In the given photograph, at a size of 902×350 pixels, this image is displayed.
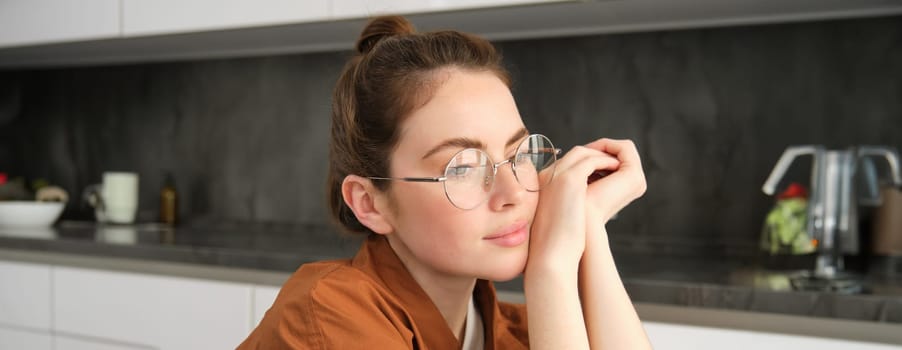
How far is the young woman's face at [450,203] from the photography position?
89 centimetres

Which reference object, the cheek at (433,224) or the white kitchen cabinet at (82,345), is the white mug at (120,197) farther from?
the cheek at (433,224)

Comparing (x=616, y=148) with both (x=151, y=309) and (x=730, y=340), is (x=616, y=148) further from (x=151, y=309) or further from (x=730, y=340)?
(x=151, y=309)

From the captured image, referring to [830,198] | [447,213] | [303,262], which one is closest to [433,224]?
[447,213]

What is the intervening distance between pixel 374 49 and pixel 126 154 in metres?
2.14

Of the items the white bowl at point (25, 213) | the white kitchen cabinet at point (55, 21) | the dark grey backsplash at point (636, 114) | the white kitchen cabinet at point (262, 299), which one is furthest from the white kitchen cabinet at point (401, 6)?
the white bowl at point (25, 213)

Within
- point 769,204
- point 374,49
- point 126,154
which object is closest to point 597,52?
point 769,204

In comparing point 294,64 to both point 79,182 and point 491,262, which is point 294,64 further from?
point 491,262

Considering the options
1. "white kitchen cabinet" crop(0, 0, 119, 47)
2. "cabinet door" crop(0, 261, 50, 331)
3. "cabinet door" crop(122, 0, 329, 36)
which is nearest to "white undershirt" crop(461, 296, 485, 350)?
"cabinet door" crop(122, 0, 329, 36)

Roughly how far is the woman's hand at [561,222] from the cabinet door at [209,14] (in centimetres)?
118

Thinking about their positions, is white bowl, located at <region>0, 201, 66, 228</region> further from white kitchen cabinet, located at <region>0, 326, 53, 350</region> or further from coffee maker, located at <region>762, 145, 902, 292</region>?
coffee maker, located at <region>762, 145, 902, 292</region>

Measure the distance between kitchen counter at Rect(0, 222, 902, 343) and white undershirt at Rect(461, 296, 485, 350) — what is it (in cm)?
54

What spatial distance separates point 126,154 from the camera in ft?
9.37

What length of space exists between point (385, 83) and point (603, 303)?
1.17ft

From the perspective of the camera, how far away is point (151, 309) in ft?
6.46
